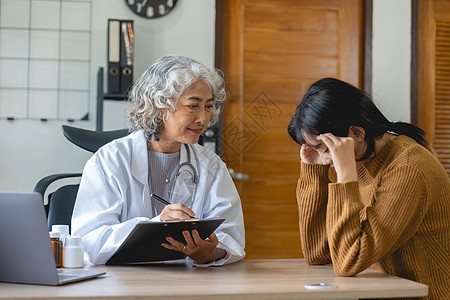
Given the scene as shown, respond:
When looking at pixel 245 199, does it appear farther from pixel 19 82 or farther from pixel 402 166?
pixel 402 166

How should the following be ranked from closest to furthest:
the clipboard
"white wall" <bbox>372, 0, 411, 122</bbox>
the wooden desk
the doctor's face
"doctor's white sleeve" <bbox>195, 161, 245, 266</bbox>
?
the wooden desk < the clipboard < "doctor's white sleeve" <bbox>195, 161, 245, 266</bbox> < the doctor's face < "white wall" <bbox>372, 0, 411, 122</bbox>

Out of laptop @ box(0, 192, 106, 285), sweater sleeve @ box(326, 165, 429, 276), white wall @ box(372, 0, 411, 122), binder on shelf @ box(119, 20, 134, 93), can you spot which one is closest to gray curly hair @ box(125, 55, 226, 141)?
sweater sleeve @ box(326, 165, 429, 276)

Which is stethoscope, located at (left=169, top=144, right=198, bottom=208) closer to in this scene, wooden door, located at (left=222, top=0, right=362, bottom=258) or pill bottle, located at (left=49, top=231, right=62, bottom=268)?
pill bottle, located at (left=49, top=231, right=62, bottom=268)

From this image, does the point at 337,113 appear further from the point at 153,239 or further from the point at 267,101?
the point at 267,101

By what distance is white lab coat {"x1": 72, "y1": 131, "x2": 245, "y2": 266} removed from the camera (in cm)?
165

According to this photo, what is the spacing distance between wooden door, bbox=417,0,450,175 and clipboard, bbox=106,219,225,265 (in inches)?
109

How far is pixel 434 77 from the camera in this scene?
12.9 feet

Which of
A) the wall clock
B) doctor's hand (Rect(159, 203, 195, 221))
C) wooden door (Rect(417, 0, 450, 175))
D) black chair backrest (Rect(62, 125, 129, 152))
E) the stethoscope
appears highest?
the wall clock

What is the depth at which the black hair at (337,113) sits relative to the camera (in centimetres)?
160

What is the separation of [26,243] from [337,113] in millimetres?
875

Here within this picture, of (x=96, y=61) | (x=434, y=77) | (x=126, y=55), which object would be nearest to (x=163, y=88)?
(x=126, y=55)

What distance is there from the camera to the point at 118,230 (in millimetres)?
1631

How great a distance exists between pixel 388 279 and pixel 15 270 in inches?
33.9

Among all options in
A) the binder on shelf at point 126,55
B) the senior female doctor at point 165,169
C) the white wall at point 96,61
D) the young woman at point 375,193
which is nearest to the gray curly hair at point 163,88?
the senior female doctor at point 165,169
